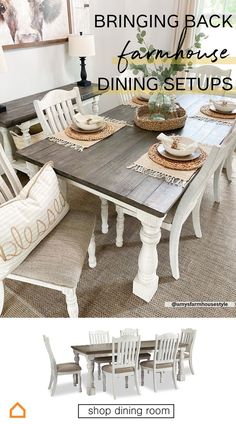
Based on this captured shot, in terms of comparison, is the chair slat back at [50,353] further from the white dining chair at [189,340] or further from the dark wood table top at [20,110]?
the dark wood table top at [20,110]

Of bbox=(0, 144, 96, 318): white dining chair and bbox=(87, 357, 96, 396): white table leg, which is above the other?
bbox=(87, 357, 96, 396): white table leg

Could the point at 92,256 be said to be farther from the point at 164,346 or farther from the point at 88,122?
the point at 164,346

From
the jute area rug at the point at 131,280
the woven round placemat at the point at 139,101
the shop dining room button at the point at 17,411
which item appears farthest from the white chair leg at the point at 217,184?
the shop dining room button at the point at 17,411

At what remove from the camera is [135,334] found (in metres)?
0.69

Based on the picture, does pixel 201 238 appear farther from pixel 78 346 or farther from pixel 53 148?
pixel 78 346

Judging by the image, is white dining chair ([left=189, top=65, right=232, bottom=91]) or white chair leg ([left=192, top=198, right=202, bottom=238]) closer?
white chair leg ([left=192, top=198, right=202, bottom=238])

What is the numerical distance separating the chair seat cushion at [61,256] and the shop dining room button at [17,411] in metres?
0.62

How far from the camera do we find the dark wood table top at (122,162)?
125 cm

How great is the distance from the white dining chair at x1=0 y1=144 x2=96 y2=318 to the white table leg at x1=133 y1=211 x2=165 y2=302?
290 millimetres

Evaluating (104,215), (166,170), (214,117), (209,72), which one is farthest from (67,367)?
(209,72)

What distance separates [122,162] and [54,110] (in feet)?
2.37

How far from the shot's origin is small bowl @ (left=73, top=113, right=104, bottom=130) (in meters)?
1.76

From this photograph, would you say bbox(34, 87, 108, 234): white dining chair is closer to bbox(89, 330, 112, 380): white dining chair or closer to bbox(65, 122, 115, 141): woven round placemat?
bbox(65, 122, 115, 141): woven round placemat

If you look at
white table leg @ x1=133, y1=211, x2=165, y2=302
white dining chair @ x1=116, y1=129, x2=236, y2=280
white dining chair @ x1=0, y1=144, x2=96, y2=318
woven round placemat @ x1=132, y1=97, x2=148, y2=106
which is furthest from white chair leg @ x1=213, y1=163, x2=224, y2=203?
white dining chair @ x1=0, y1=144, x2=96, y2=318
